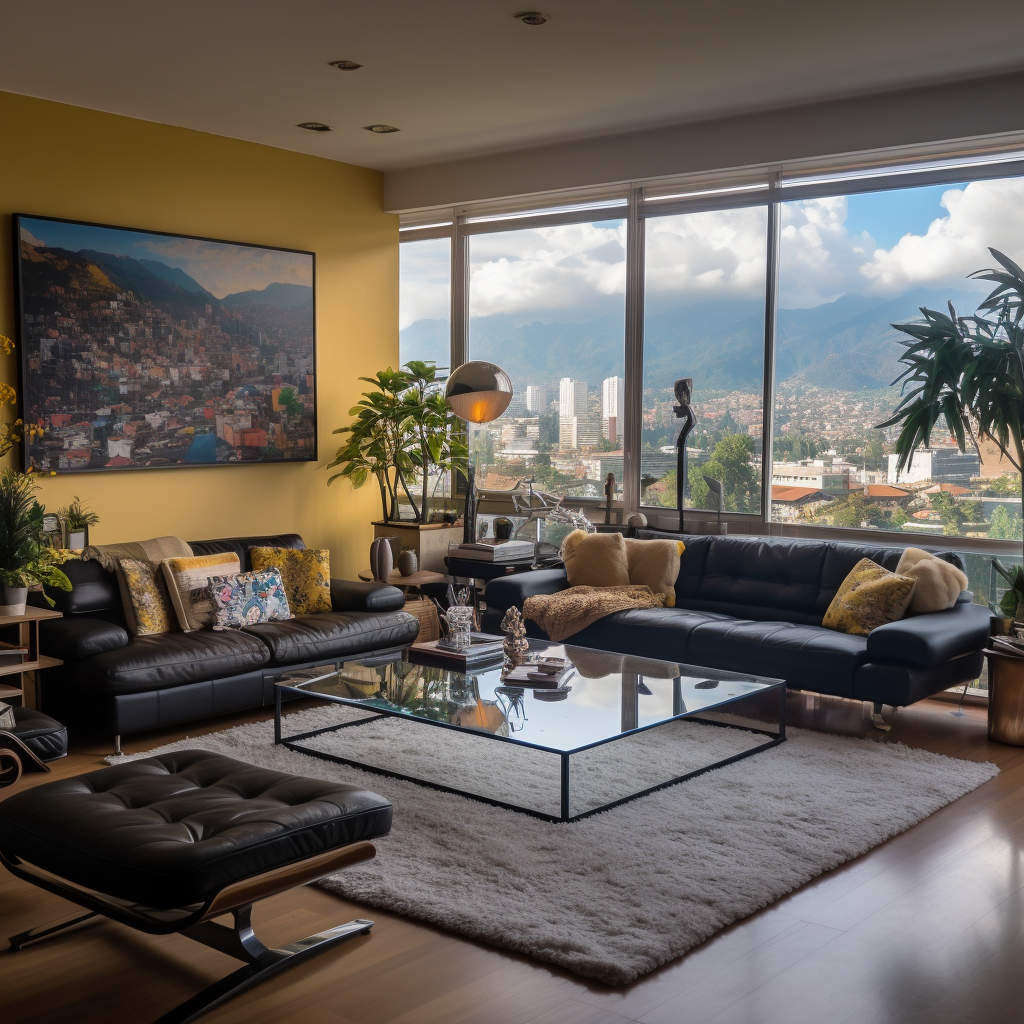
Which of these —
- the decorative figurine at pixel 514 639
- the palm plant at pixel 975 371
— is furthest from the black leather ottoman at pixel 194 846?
the palm plant at pixel 975 371

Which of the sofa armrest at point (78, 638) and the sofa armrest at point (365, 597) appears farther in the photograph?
the sofa armrest at point (365, 597)

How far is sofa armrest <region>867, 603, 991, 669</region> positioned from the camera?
180 inches

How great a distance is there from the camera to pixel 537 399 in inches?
288

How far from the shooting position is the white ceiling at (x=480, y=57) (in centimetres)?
439

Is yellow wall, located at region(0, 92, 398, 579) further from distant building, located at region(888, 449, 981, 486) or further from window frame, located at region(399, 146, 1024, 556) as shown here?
distant building, located at region(888, 449, 981, 486)

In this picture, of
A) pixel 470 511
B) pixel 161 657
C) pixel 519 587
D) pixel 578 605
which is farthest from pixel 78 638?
pixel 470 511

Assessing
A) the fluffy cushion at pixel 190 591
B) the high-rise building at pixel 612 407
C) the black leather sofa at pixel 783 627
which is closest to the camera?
the black leather sofa at pixel 783 627

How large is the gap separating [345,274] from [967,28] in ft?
13.8

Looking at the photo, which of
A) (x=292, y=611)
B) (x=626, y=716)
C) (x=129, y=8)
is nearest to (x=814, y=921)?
(x=626, y=716)

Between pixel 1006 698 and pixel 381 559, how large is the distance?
346 cm

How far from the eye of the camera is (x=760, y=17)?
4422 millimetres

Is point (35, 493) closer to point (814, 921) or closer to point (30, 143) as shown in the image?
point (30, 143)

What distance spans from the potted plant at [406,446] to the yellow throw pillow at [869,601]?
8.93 ft

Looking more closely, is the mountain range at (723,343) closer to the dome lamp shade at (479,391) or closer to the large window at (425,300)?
the large window at (425,300)
